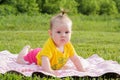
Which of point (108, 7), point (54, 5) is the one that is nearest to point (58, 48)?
point (54, 5)

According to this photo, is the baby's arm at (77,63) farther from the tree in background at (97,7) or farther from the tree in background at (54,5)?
the tree in background at (97,7)

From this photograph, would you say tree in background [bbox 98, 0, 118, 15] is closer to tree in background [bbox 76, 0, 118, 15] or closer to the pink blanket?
tree in background [bbox 76, 0, 118, 15]

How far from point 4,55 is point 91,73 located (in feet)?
5.41

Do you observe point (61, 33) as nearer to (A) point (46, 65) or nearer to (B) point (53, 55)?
(B) point (53, 55)

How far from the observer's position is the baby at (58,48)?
525 cm

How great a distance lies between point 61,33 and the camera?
17.3 feet

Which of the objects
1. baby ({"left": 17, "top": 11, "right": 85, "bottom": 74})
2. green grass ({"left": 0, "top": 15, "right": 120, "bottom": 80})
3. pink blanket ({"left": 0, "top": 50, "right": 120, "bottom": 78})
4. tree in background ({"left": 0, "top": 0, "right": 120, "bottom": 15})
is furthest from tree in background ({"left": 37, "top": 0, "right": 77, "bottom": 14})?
baby ({"left": 17, "top": 11, "right": 85, "bottom": 74})

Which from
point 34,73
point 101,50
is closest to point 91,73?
point 34,73

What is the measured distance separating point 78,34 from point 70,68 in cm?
530

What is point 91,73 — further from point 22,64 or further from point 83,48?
point 83,48

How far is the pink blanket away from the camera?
16.6 ft

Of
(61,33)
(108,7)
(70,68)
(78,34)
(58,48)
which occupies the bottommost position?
(108,7)

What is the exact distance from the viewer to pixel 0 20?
13219mm

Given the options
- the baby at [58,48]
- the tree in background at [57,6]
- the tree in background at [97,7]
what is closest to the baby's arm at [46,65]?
the baby at [58,48]
